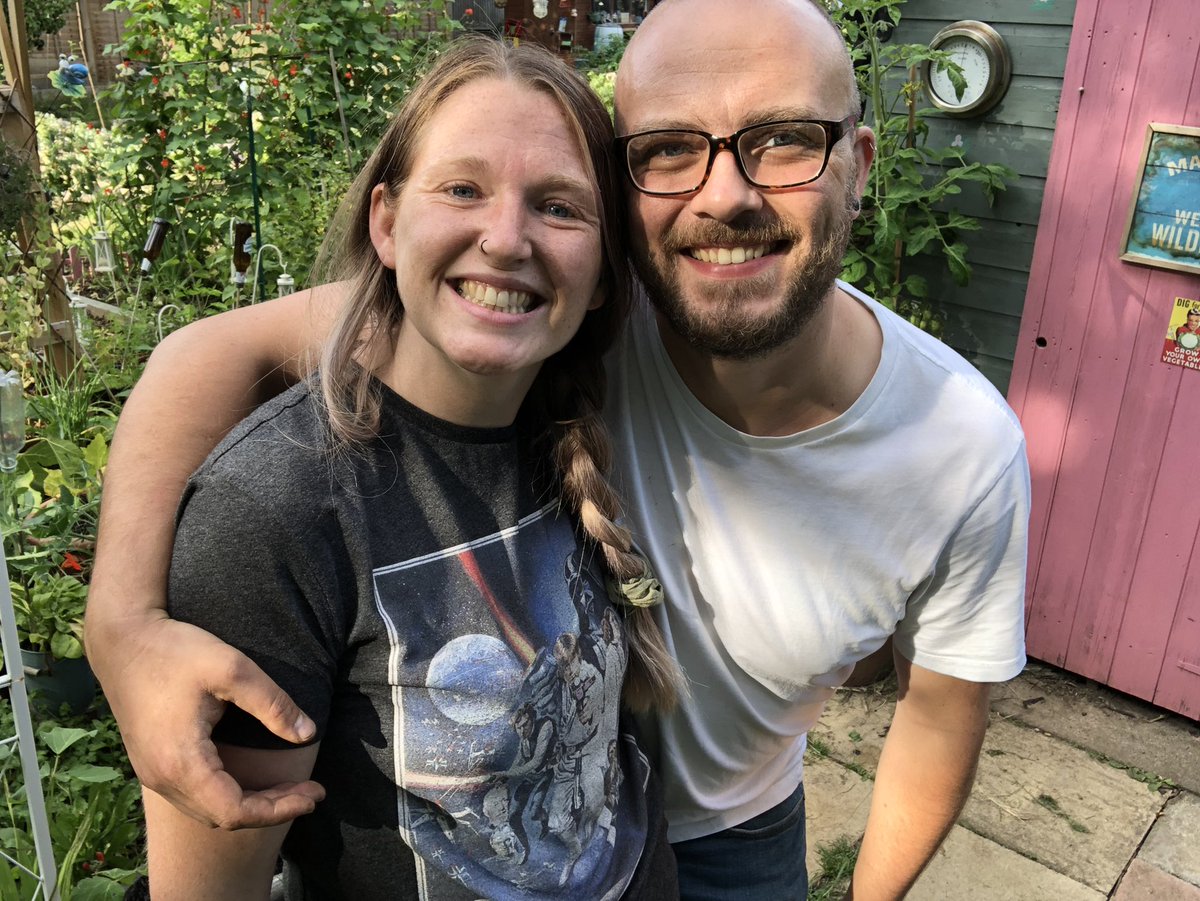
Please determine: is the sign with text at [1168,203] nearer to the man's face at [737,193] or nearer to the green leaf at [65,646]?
the man's face at [737,193]

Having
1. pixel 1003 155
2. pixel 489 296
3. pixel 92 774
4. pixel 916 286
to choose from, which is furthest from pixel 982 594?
pixel 1003 155

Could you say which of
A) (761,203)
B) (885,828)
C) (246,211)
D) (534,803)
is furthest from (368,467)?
(246,211)

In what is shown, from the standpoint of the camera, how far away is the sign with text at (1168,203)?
117 inches

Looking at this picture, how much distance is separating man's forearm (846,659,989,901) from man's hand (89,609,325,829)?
108cm

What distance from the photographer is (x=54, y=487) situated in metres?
3.11

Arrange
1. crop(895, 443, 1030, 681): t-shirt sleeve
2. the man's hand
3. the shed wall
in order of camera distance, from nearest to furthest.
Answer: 1. the man's hand
2. crop(895, 443, 1030, 681): t-shirt sleeve
3. the shed wall

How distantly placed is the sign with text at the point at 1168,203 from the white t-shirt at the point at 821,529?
200 centimetres

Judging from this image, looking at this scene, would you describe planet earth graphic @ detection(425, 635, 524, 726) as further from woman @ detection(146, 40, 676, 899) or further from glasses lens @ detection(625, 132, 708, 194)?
glasses lens @ detection(625, 132, 708, 194)

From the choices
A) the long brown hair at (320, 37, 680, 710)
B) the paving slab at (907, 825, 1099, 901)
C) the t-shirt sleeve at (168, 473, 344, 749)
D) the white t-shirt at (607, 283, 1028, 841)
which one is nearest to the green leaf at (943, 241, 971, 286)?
the paving slab at (907, 825, 1099, 901)

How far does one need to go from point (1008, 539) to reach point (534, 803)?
0.83 m

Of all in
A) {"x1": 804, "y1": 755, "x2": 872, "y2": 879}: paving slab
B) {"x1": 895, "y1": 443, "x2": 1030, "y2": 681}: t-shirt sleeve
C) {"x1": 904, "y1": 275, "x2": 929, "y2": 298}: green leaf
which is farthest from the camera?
{"x1": 904, "y1": 275, "x2": 929, "y2": 298}: green leaf

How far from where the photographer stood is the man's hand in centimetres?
93

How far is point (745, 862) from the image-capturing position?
168cm

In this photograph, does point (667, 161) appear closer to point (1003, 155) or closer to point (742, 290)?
point (742, 290)
